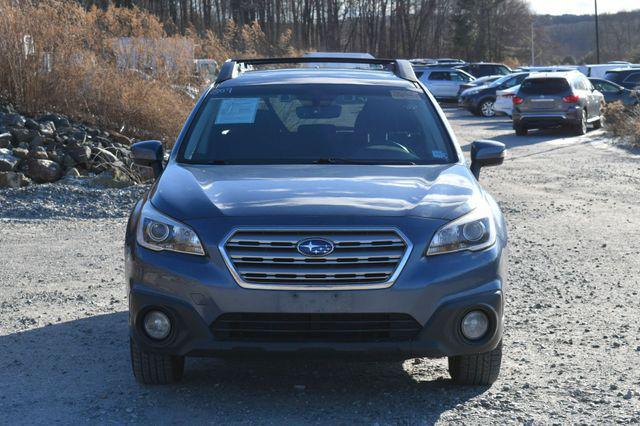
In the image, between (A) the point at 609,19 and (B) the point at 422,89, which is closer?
(B) the point at 422,89

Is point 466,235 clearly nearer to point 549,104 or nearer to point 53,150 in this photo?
point 53,150

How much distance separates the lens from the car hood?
5.00 m

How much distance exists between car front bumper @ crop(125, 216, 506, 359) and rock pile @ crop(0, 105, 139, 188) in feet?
29.9

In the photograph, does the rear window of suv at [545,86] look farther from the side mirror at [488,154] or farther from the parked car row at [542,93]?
the side mirror at [488,154]

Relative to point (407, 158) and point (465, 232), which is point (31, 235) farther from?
point (465, 232)

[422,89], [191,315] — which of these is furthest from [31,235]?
[191,315]

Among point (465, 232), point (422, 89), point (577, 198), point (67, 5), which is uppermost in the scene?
point (67, 5)

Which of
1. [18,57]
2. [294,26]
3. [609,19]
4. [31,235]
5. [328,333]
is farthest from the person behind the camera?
[609,19]

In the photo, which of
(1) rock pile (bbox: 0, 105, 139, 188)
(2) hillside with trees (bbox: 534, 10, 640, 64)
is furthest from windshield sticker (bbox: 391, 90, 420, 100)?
(2) hillside with trees (bbox: 534, 10, 640, 64)

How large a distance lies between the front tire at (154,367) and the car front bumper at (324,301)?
288 mm

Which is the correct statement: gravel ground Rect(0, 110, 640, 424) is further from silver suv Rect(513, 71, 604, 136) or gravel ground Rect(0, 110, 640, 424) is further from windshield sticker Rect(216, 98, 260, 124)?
silver suv Rect(513, 71, 604, 136)

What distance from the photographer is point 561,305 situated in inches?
297

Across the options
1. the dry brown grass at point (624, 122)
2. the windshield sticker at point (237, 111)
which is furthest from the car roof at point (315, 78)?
the dry brown grass at point (624, 122)

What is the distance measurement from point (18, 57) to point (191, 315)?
12.5 m
